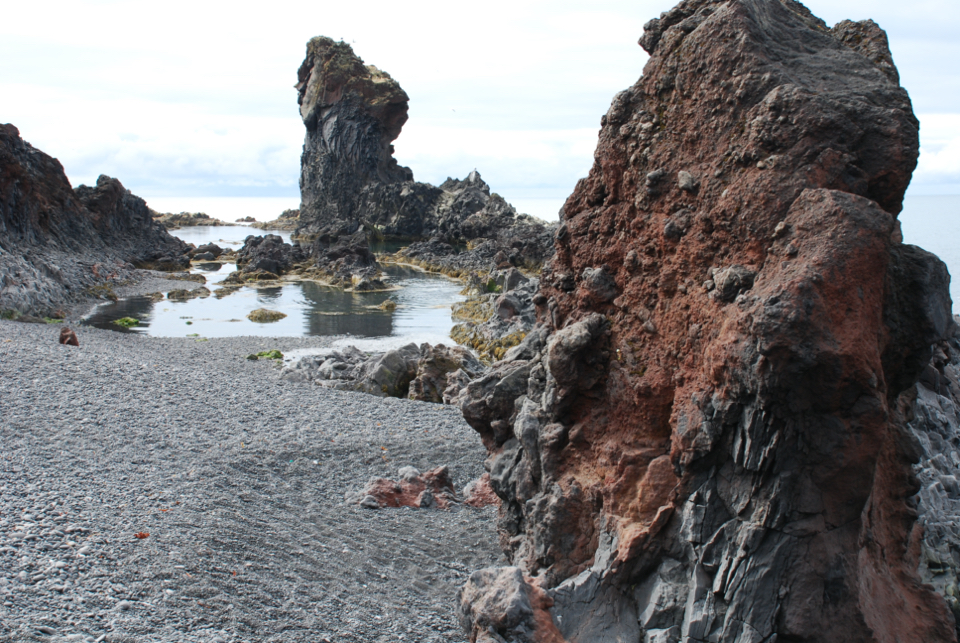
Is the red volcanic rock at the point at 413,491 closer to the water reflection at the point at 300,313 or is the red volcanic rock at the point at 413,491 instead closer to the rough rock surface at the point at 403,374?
the rough rock surface at the point at 403,374

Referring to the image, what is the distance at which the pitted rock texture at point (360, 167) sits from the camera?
77.4 meters

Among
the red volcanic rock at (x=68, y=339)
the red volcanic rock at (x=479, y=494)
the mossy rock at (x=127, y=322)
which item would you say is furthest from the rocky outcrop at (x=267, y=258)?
the red volcanic rock at (x=479, y=494)

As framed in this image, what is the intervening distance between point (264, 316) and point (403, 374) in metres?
18.0

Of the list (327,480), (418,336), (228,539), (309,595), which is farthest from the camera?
(418,336)

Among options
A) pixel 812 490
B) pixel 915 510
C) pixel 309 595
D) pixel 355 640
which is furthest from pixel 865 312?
pixel 309 595

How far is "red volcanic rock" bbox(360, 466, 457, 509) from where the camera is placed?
918cm

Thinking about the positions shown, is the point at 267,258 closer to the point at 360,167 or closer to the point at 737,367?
the point at 360,167

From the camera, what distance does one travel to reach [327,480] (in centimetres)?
1001

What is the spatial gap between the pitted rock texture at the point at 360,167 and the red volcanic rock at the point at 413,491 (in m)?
62.1

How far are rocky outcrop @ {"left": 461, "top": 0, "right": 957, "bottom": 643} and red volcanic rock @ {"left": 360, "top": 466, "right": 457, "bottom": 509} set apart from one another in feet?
8.27

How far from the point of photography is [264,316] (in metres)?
33.0

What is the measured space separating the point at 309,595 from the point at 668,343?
4.09 meters

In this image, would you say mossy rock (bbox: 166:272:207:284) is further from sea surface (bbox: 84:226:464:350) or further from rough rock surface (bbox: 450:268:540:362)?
rough rock surface (bbox: 450:268:540:362)

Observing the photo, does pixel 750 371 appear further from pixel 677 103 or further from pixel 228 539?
pixel 228 539
